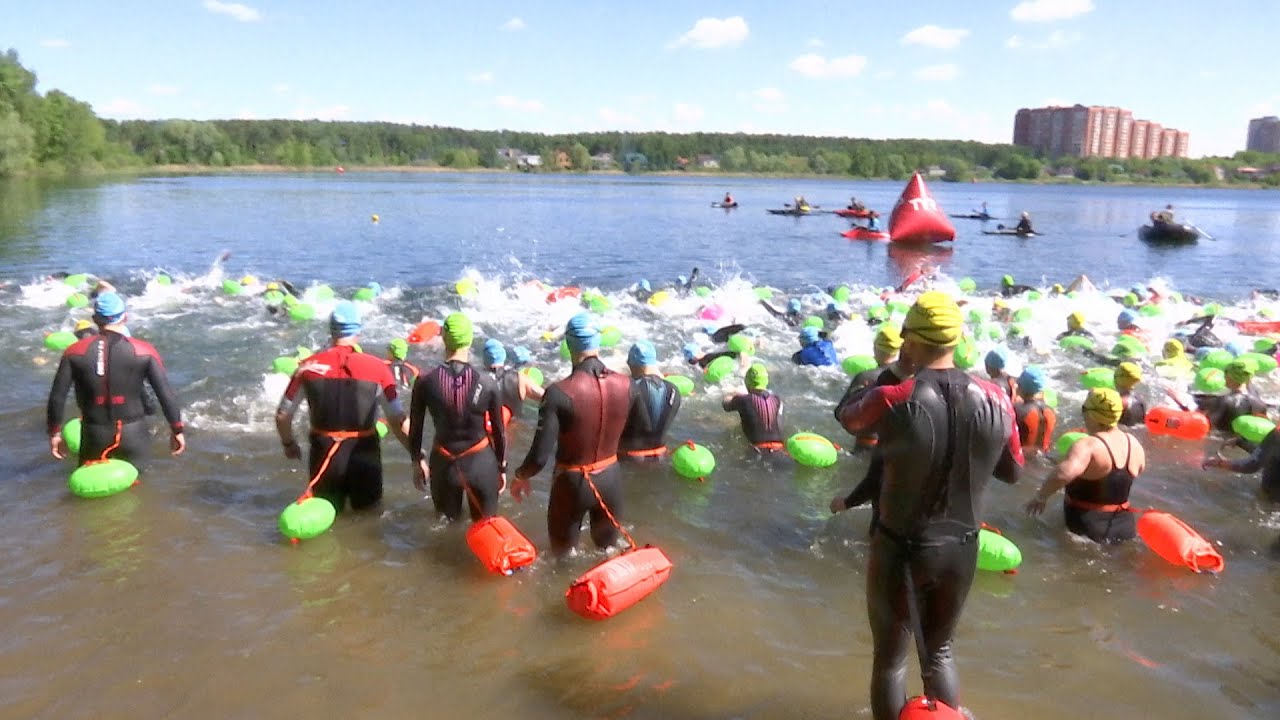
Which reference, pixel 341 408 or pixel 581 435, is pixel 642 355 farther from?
pixel 341 408

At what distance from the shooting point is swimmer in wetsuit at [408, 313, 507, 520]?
530cm

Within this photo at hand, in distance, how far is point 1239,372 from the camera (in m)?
8.03

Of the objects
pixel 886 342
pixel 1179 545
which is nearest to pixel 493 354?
pixel 886 342

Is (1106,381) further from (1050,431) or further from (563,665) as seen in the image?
(563,665)

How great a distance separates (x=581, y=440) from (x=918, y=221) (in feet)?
90.7

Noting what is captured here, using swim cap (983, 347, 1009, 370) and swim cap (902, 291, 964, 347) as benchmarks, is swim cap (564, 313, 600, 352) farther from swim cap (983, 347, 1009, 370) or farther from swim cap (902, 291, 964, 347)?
swim cap (983, 347, 1009, 370)

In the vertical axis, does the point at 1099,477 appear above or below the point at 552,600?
above

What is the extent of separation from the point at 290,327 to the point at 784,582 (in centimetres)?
1116

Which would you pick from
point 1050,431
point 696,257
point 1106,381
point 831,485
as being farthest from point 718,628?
point 696,257

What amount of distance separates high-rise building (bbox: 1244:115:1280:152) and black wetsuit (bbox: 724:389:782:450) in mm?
172872

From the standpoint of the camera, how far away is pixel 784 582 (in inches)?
227

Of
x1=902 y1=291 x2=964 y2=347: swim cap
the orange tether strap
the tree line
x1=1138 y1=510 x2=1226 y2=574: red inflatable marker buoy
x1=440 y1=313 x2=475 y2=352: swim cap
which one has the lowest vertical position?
x1=1138 y1=510 x2=1226 y2=574: red inflatable marker buoy

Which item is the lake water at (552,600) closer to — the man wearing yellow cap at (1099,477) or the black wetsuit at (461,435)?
the man wearing yellow cap at (1099,477)

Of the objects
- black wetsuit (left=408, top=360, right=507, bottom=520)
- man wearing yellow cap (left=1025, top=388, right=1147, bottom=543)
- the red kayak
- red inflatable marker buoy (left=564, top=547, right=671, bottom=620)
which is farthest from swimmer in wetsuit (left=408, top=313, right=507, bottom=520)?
the red kayak
